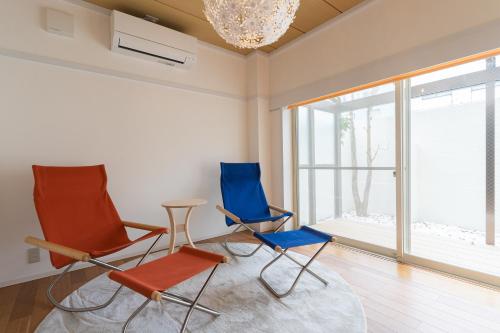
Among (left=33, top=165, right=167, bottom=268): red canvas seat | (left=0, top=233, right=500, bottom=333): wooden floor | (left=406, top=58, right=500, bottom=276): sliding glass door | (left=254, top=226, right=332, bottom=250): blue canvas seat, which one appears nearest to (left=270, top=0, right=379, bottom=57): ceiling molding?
(left=406, top=58, right=500, bottom=276): sliding glass door

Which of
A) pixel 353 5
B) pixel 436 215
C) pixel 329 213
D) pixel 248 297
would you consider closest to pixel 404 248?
pixel 436 215

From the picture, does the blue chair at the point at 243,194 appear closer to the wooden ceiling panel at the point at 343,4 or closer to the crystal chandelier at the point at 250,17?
the crystal chandelier at the point at 250,17

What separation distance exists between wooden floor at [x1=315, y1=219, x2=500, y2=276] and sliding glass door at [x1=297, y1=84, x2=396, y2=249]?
0.01 m

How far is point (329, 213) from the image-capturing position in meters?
3.50

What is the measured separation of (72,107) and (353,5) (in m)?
3.16

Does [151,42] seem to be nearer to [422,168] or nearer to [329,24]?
[329,24]

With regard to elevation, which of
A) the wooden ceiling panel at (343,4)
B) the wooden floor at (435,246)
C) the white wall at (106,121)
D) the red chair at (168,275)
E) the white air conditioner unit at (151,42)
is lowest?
the wooden floor at (435,246)

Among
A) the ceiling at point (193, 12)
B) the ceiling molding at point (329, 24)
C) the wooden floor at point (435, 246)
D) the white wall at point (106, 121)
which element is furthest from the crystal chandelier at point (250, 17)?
the wooden floor at point (435, 246)

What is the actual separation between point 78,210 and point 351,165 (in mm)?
2987

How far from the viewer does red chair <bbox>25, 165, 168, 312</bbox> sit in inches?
72.9

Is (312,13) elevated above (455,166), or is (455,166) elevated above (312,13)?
(312,13)

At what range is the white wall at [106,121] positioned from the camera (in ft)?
7.14

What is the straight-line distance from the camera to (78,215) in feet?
6.89

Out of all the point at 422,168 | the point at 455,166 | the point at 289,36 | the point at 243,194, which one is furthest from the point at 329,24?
the point at 243,194
